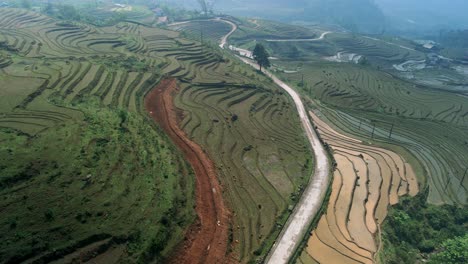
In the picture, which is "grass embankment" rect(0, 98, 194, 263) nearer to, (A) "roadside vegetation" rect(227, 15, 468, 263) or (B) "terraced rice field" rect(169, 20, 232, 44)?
(A) "roadside vegetation" rect(227, 15, 468, 263)

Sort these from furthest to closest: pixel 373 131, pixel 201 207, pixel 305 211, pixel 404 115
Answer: pixel 404 115, pixel 373 131, pixel 305 211, pixel 201 207

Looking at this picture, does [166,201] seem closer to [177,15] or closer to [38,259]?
[38,259]

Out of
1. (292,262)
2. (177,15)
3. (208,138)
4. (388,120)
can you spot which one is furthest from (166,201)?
(177,15)

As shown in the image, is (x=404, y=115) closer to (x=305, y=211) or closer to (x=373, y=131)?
(x=373, y=131)

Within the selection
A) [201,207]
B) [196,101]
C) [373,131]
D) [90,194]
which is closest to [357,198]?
[201,207]

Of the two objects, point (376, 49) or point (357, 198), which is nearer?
point (357, 198)

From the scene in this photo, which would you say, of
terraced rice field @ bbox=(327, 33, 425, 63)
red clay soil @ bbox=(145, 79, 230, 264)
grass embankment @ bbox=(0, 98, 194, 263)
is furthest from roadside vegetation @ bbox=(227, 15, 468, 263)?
grass embankment @ bbox=(0, 98, 194, 263)
